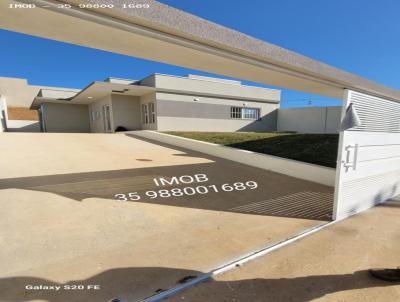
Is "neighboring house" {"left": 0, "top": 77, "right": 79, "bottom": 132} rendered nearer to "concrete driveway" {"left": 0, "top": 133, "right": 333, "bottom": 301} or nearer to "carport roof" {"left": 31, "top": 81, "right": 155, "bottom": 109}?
"carport roof" {"left": 31, "top": 81, "right": 155, "bottom": 109}

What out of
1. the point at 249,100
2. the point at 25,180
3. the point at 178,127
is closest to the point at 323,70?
the point at 25,180

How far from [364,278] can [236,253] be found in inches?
59.0

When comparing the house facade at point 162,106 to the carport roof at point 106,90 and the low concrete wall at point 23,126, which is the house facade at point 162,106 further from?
the low concrete wall at point 23,126

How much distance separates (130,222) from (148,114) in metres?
16.5

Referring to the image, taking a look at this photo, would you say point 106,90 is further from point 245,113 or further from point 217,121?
point 245,113

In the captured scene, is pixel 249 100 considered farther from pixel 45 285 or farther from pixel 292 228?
pixel 45 285

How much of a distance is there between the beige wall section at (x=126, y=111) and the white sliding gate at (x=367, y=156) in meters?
18.6

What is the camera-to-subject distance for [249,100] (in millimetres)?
22859

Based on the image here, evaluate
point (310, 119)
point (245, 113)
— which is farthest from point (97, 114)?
point (310, 119)

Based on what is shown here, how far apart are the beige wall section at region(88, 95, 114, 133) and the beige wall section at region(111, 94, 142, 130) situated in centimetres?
51

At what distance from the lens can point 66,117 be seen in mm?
24172

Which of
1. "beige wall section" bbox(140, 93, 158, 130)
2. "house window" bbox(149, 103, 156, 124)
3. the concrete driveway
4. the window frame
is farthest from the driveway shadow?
the window frame

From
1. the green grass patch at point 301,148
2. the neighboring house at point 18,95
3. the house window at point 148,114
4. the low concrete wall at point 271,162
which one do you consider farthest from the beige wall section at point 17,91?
the green grass patch at point 301,148

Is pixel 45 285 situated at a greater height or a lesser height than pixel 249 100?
lesser
